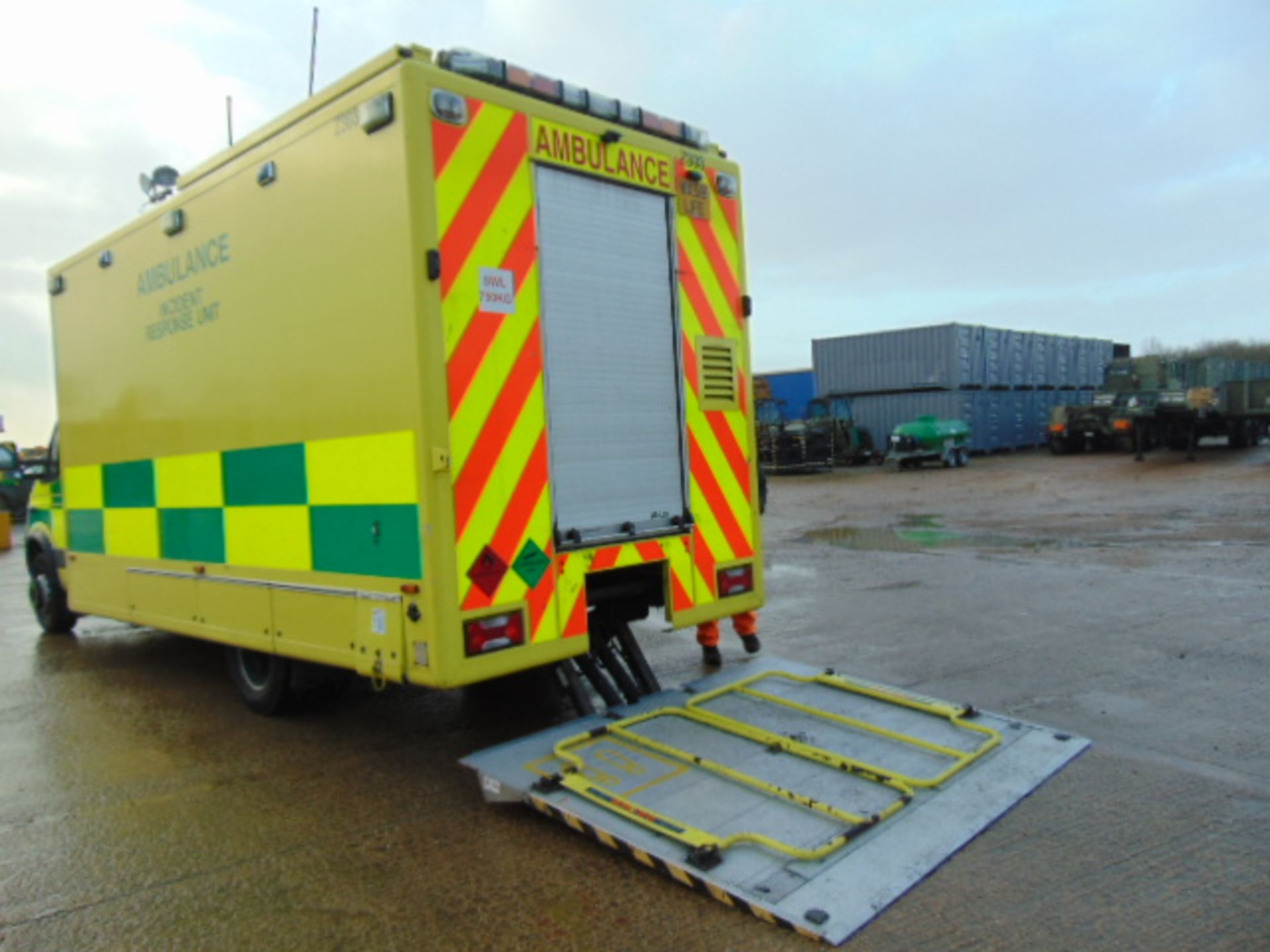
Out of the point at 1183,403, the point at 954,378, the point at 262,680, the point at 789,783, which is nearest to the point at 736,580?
the point at 789,783

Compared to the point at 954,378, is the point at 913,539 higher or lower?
lower

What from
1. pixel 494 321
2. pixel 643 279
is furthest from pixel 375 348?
pixel 643 279

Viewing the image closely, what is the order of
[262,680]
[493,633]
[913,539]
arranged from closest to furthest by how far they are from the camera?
[493,633], [262,680], [913,539]

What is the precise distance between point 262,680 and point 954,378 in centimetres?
2736

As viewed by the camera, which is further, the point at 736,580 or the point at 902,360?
the point at 902,360

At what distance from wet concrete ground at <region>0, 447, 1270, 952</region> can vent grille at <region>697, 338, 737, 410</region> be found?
205cm

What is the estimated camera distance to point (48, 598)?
8.50 metres

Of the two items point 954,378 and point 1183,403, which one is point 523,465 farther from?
point 954,378

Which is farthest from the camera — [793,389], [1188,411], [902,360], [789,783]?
[793,389]

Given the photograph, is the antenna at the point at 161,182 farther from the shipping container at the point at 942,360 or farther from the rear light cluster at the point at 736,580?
the shipping container at the point at 942,360

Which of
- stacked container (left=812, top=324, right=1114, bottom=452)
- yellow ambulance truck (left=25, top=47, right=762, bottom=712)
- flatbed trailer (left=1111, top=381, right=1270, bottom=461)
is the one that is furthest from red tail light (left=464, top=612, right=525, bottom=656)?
stacked container (left=812, top=324, right=1114, bottom=452)

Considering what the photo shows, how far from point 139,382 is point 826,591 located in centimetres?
616

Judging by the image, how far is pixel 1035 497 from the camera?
18188mm

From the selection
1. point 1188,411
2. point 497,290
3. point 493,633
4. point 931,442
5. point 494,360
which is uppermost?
point 497,290
